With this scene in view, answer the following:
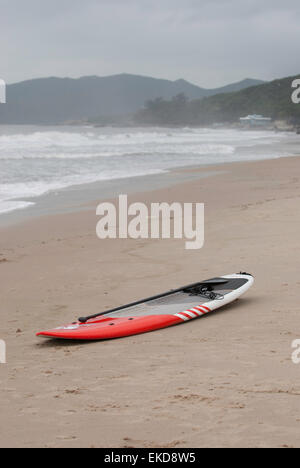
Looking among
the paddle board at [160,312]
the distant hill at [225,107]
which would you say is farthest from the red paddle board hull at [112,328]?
the distant hill at [225,107]

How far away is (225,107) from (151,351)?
149m

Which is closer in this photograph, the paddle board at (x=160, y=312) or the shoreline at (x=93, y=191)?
the paddle board at (x=160, y=312)

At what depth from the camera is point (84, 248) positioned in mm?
8586

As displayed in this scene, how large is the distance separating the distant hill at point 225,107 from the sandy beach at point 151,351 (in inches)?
4699

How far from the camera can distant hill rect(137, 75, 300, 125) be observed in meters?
137

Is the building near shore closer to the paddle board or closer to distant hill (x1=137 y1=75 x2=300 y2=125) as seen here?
distant hill (x1=137 y1=75 x2=300 y2=125)

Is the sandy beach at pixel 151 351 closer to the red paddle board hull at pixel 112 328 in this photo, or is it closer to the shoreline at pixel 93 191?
the red paddle board hull at pixel 112 328

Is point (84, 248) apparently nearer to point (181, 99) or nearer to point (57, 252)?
point (57, 252)

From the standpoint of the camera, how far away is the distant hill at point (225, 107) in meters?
137

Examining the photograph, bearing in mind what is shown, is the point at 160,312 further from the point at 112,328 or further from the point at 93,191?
the point at 93,191

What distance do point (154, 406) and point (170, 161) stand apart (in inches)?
871

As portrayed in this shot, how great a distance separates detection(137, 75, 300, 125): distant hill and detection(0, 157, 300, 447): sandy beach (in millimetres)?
119352

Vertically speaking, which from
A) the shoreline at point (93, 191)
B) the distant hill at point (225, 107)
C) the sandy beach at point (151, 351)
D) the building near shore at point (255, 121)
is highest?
the distant hill at point (225, 107)

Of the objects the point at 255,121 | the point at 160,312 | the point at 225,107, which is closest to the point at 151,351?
the point at 160,312
